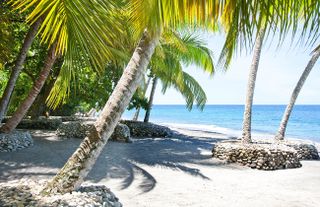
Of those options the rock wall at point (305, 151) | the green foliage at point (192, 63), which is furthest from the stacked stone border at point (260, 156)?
the green foliage at point (192, 63)

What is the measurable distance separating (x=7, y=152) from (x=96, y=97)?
8.70 meters

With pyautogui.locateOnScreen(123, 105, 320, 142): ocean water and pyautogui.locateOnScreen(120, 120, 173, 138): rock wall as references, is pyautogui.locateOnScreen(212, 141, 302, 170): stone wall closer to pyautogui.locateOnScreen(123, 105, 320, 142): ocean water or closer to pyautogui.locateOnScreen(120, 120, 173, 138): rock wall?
pyautogui.locateOnScreen(120, 120, 173, 138): rock wall

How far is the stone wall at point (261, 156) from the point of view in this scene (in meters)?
11.5

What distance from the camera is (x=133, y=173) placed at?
964 cm

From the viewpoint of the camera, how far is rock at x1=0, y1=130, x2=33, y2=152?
11.3 meters

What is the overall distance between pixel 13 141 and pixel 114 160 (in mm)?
3385

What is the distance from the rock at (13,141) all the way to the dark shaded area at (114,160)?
0.30 m

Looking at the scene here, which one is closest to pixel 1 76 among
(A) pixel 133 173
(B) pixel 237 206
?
(A) pixel 133 173

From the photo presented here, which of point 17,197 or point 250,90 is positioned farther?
point 250,90

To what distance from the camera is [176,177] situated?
9.58 m

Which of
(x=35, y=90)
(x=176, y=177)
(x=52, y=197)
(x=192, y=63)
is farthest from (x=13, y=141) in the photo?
(x=192, y=63)

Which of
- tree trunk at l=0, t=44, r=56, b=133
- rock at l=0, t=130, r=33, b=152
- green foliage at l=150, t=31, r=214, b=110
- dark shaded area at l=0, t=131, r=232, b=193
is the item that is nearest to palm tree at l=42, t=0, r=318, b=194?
dark shaded area at l=0, t=131, r=232, b=193

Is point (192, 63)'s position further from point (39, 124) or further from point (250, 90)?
point (39, 124)

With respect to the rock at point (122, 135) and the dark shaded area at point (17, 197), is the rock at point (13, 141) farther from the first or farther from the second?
the dark shaded area at point (17, 197)
